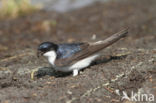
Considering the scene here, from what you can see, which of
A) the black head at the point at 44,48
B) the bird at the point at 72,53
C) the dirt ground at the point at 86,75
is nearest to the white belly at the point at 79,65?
the bird at the point at 72,53

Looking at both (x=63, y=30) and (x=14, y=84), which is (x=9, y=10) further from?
(x=14, y=84)

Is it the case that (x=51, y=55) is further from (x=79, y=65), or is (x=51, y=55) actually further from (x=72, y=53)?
(x=79, y=65)

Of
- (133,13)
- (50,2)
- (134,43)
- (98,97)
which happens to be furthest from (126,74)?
(50,2)

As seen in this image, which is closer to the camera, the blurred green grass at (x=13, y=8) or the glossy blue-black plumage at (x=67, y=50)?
the glossy blue-black plumage at (x=67, y=50)

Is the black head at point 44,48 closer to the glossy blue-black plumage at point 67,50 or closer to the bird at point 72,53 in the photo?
the bird at point 72,53

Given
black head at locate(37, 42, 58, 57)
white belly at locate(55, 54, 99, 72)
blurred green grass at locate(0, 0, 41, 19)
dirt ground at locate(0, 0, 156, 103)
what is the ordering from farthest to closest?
blurred green grass at locate(0, 0, 41, 19) < white belly at locate(55, 54, 99, 72) < black head at locate(37, 42, 58, 57) < dirt ground at locate(0, 0, 156, 103)

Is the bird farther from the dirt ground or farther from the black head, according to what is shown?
the dirt ground

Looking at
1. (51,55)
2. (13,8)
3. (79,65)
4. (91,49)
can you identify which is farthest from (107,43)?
(13,8)

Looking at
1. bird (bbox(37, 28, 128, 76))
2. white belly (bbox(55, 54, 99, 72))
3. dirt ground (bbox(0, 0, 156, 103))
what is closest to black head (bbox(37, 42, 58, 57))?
bird (bbox(37, 28, 128, 76))
